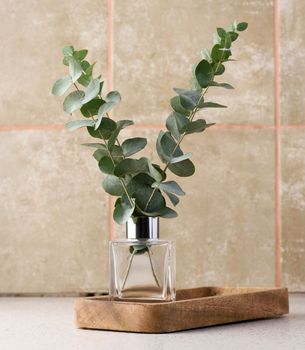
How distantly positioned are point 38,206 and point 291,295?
450mm

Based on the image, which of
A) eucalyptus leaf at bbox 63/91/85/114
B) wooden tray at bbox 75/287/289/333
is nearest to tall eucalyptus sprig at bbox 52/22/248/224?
eucalyptus leaf at bbox 63/91/85/114

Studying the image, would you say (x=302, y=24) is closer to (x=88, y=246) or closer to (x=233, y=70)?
(x=233, y=70)

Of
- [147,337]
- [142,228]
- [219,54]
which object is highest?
[219,54]

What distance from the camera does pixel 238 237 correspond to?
1305mm

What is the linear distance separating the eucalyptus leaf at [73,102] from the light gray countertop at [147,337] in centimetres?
26

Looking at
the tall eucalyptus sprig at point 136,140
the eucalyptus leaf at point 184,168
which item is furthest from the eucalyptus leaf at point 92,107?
the eucalyptus leaf at point 184,168

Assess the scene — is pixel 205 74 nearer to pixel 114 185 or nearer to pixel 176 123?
pixel 176 123

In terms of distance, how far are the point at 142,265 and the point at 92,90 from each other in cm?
21

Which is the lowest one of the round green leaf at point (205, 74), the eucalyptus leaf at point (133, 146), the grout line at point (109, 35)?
the eucalyptus leaf at point (133, 146)

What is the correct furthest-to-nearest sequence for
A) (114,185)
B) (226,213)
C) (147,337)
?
(226,213) < (114,185) < (147,337)

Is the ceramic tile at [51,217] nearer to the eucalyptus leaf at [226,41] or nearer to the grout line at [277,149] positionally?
the grout line at [277,149]

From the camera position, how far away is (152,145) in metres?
1.31

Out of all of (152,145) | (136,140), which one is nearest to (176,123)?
(136,140)

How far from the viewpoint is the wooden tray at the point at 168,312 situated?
831 mm
